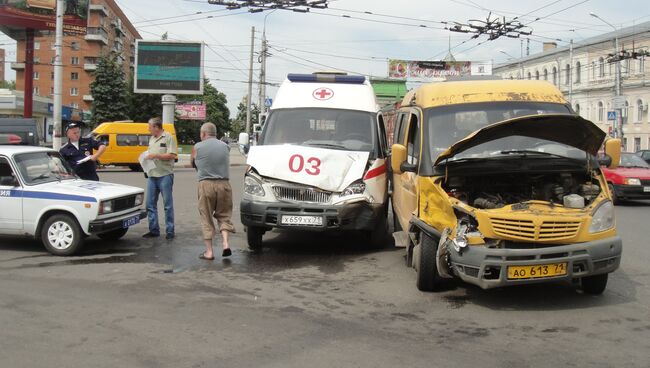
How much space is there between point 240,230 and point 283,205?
3184mm

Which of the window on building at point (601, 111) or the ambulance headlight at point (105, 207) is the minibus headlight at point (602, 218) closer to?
the ambulance headlight at point (105, 207)

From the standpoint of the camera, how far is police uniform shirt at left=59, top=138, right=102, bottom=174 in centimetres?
977

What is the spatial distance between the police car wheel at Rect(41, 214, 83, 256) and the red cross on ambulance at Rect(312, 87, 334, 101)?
13.8 feet

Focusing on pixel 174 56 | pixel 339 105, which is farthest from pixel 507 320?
pixel 174 56

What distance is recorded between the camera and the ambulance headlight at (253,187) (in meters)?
8.14

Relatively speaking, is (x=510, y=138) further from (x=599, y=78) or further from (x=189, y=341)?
(x=599, y=78)

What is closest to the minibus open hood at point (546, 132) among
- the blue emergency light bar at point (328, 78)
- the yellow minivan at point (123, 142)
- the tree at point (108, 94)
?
the blue emergency light bar at point (328, 78)

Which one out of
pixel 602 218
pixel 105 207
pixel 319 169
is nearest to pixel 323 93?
pixel 319 169

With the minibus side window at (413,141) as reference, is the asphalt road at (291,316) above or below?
below

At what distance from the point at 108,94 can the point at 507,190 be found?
58.2 meters

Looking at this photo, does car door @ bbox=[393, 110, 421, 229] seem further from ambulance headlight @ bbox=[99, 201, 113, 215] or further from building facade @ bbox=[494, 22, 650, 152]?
building facade @ bbox=[494, 22, 650, 152]

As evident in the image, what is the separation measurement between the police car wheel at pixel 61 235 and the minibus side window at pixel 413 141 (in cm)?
478

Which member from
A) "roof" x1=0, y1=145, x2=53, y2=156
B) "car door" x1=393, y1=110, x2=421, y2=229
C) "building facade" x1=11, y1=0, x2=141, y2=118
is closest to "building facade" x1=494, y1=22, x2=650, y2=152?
"car door" x1=393, y1=110, x2=421, y2=229

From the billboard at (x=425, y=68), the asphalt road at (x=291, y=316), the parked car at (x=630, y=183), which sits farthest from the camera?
the billboard at (x=425, y=68)
